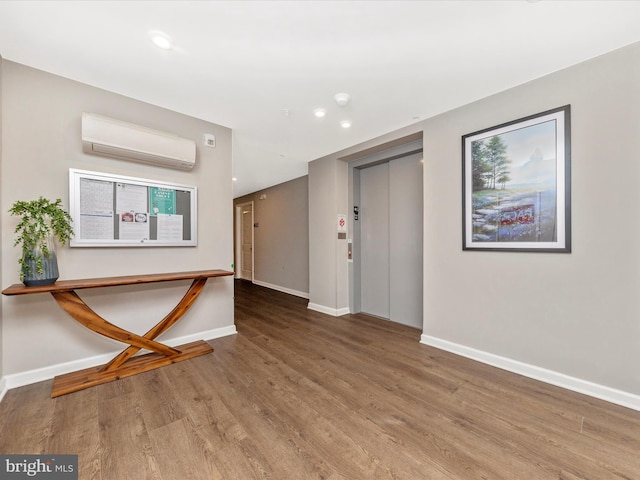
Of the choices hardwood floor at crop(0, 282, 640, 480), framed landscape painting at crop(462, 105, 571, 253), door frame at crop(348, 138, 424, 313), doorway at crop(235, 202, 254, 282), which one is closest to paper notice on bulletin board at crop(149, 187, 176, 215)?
hardwood floor at crop(0, 282, 640, 480)

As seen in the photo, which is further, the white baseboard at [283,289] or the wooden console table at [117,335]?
the white baseboard at [283,289]

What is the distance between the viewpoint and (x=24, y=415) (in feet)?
5.91

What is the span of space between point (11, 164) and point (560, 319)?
4.58 m

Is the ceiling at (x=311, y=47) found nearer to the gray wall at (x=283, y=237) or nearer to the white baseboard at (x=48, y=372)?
the white baseboard at (x=48, y=372)

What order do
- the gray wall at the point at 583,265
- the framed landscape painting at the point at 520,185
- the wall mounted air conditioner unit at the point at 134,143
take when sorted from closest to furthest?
the gray wall at the point at 583,265 → the framed landscape painting at the point at 520,185 → the wall mounted air conditioner unit at the point at 134,143

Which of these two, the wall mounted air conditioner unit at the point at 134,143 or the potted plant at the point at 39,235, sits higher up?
the wall mounted air conditioner unit at the point at 134,143

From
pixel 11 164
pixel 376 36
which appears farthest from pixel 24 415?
pixel 376 36

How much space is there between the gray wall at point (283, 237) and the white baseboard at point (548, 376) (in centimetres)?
324

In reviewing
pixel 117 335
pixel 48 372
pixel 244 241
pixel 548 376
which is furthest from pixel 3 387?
A: pixel 244 241

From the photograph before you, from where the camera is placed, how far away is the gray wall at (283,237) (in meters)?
5.62

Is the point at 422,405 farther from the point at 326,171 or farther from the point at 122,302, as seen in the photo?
the point at 326,171

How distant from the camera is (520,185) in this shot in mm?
2367

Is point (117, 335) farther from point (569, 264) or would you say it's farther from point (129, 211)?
point (569, 264)

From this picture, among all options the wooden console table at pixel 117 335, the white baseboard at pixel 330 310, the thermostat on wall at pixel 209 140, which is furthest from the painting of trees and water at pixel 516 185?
the thermostat on wall at pixel 209 140
